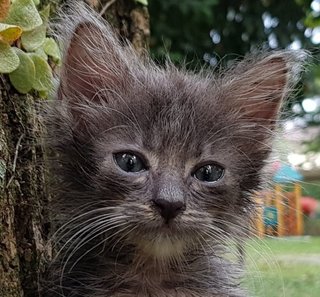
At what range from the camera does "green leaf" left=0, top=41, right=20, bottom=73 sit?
6.98 ft

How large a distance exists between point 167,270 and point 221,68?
2.34 ft

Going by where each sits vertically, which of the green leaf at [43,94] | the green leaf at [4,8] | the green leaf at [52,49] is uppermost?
the green leaf at [52,49]

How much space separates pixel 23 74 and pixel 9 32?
9.0 inches

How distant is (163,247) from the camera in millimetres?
2229

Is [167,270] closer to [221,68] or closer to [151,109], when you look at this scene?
[151,109]

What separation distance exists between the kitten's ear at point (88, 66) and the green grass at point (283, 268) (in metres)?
0.72

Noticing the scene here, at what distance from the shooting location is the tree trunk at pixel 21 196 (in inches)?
85.4

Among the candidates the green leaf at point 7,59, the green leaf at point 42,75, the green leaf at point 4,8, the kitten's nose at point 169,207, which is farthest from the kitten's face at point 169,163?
the green leaf at point 4,8

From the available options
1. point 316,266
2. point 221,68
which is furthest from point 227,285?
point 316,266

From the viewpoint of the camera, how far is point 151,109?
231 centimetres

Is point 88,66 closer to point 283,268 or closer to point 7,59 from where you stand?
point 7,59

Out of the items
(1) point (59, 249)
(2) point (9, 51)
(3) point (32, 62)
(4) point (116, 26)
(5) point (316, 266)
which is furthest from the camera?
(5) point (316, 266)

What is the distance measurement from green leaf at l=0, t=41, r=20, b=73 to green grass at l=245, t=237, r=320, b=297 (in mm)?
972

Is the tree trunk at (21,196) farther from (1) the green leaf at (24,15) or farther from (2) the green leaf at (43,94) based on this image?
(1) the green leaf at (24,15)
